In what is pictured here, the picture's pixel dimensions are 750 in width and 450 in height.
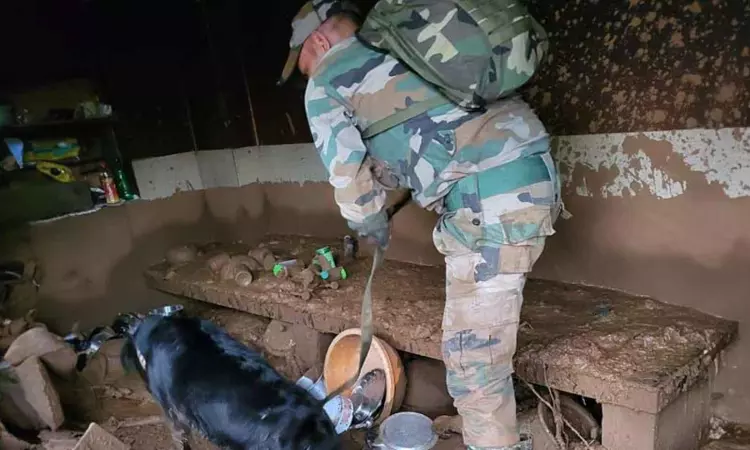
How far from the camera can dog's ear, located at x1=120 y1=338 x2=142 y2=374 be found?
287cm

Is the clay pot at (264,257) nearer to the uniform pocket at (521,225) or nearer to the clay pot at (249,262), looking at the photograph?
the clay pot at (249,262)

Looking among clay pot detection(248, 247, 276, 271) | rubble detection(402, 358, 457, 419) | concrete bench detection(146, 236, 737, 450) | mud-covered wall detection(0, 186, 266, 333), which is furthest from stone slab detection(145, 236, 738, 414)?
mud-covered wall detection(0, 186, 266, 333)

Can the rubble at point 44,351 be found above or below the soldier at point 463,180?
below

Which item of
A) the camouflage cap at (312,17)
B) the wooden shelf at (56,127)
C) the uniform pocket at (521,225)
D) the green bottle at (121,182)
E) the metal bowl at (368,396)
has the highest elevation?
the camouflage cap at (312,17)

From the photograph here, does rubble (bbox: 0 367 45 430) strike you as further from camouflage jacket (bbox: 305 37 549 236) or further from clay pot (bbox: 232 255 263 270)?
camouflage jacket (bbox: 305 37 549 236)

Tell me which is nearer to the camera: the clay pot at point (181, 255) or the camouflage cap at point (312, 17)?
the camouflage cap at point (312, 17)

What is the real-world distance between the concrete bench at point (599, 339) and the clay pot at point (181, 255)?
98cm

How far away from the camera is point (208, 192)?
422 centimetres

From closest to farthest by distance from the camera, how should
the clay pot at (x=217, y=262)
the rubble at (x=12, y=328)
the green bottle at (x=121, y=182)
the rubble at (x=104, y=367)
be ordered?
the rubble at (x=12, y=328) < the rubble at (x=104, y=367) < the clay pot at (x=217, y=262) < the green bottle at (x=121, y=182)

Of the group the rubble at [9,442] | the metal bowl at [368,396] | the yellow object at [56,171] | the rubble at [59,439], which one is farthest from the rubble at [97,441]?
the yellow object at [56,171]

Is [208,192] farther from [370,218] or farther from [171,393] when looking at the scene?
[370,218]

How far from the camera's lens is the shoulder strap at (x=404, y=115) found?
180 cm

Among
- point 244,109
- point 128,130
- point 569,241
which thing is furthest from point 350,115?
point 128,130

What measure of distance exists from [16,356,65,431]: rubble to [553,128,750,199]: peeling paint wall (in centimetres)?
234
